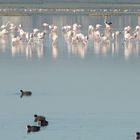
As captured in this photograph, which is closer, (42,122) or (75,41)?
(42,122)

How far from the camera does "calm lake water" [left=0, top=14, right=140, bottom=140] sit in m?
18.8

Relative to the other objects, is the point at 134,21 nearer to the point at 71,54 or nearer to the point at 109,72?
the point at 71,54

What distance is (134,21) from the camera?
178ft

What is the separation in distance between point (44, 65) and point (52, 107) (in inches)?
312

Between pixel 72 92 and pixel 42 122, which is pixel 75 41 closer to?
pixel 72 92

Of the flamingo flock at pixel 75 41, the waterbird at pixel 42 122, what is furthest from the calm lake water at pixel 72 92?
the flamingo flock at pixel 75 41

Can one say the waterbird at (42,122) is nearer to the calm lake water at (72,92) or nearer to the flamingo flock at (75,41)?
the calm lake water at (72,92)

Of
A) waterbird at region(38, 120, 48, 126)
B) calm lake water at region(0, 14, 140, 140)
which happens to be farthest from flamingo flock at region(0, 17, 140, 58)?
waterbird at region(38, 120, 48, 126)

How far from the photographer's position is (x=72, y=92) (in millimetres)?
23125

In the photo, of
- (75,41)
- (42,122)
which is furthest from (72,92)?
(75,41)

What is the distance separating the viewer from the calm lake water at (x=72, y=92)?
18750mm

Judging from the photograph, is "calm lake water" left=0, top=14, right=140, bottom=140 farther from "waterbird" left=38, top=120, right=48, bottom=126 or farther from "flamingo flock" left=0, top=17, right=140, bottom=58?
"flamingo flock" left=0, top=17, right=140, bottom=58

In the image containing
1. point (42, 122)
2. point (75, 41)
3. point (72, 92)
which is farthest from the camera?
point (75, 41)

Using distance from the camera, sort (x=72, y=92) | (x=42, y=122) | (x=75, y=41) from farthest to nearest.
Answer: (x=75, y=41), (x=72, y=92), (x=42, y=122)
